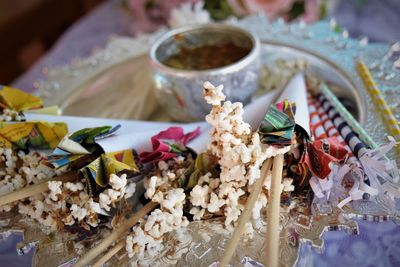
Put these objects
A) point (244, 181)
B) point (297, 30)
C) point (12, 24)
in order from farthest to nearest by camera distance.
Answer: point (12, 24)
point (297, 30)
point (244, 181)

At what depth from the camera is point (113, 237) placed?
40 cm

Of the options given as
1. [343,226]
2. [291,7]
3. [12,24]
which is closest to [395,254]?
[343,226]

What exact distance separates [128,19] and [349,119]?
0.64 meters

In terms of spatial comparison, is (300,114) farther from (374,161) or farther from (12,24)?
(12,24)

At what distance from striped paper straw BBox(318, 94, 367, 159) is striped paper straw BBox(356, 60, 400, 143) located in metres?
0.04

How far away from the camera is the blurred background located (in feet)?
2.72

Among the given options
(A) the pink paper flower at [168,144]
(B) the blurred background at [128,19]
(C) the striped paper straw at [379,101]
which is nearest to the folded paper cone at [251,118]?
(A) the pink paper flower at [168,144]

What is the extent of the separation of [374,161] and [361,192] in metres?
0.03

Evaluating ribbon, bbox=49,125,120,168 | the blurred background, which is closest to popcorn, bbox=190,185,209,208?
ribbon, bbox=49,125,120,168

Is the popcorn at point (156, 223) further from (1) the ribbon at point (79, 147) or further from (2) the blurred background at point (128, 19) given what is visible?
(2) the blurred background at point (128, 19)

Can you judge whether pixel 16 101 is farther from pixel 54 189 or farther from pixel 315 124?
pixel 315 124

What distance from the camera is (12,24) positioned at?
1.27m

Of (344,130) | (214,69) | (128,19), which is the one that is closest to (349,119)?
(344,130)

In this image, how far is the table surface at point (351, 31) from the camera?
1.39ft
